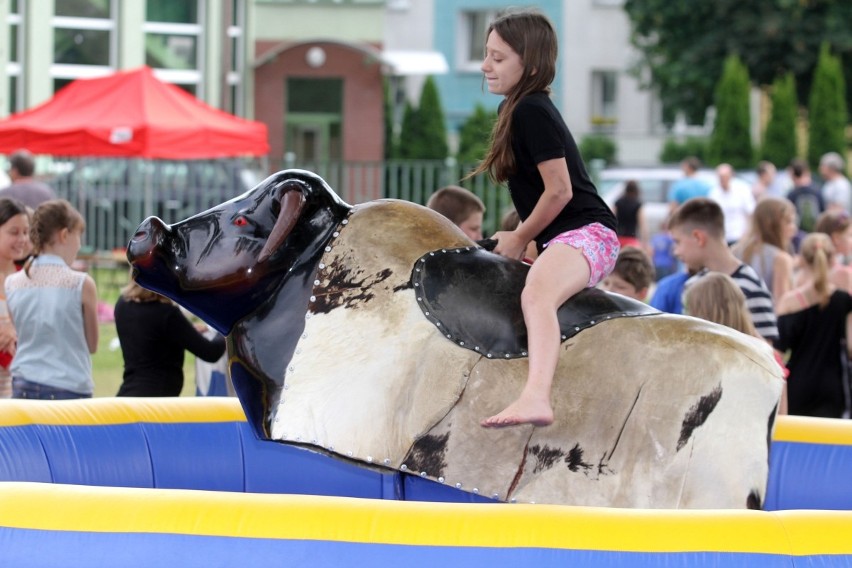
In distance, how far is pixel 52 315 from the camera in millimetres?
7012

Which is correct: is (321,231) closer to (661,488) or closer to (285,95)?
(661,488)

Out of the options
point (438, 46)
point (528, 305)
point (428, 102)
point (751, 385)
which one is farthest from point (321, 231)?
point (438, 46)

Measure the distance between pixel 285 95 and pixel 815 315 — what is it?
23.1 meters

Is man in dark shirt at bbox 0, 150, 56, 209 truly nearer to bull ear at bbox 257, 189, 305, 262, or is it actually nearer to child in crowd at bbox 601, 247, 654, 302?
child in crowd at bbox 601, 247, 654, 302

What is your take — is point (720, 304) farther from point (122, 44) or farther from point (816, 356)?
point (122, 44)

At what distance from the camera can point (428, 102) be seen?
101ft

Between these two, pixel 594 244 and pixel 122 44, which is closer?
pixel 594 244

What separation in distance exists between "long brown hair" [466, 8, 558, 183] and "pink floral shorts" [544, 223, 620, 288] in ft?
0.99

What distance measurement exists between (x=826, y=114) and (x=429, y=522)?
31.4m

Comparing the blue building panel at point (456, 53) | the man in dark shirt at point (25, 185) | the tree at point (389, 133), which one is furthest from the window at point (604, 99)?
the man in dark shirt at point (25, 185)

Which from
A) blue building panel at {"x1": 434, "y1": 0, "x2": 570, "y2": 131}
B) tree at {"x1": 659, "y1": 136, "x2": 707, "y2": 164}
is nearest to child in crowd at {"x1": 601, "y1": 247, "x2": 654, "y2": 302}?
tree at {"x1": 659, "y1": 136, "x2": 707, "y2": 164}

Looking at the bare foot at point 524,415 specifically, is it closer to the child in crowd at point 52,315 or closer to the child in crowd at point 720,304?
the child in crowd at point 720,304

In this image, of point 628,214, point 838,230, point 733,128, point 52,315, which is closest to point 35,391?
point 52,315

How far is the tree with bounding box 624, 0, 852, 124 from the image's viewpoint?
36.0 meters
